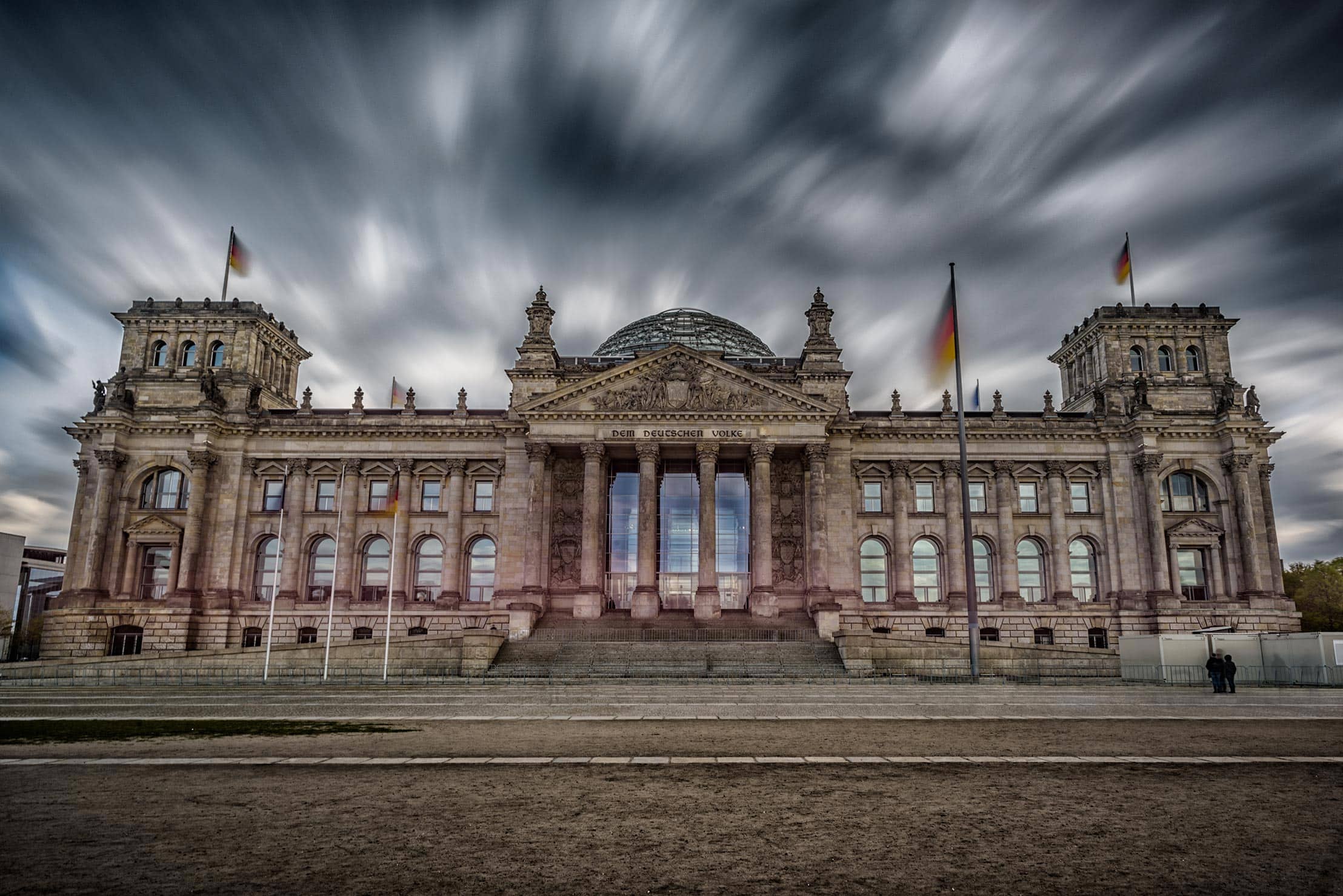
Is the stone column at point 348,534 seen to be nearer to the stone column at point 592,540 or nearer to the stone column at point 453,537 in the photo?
the stone column at point 453,537

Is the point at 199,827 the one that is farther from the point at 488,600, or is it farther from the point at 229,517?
the point at 229,517

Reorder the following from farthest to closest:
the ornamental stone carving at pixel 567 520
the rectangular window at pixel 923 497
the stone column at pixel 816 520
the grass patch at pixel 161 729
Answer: the rectangular window at pixel 923 497 → the ornamental stone carving at pixel 567 520 → the stone column at pixel 816 520 → the grass patch at pixel 161 729

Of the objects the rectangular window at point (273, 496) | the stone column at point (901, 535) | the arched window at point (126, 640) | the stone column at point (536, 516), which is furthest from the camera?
the rectangular window at point (273, 496)

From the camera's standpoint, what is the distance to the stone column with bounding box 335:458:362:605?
58.9m

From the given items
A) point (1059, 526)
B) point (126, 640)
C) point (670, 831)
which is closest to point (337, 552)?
point (126, 640)

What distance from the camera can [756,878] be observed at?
6938 mm

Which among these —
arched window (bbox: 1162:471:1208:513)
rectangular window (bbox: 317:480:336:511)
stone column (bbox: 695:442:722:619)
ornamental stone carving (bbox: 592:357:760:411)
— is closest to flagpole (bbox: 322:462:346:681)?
rectangular window (bbox: 317:480:336:511)

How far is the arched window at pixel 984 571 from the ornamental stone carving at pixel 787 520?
1279 centimetres

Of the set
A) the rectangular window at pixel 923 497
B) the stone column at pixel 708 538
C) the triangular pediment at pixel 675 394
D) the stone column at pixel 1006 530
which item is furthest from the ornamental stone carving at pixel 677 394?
the stone column at pixel 1006 530

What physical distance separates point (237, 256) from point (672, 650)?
4152 centimetres

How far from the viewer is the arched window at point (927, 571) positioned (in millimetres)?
59625

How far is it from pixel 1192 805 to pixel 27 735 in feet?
62.0

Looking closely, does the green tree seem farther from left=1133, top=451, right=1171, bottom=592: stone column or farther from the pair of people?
the pair of people

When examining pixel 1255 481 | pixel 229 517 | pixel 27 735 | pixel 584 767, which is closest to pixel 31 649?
pixel 229 517
